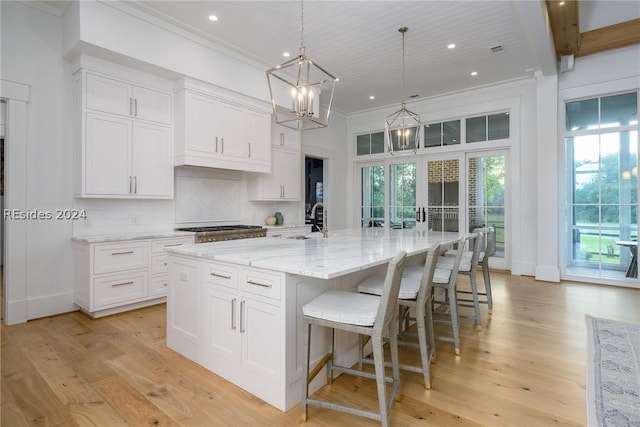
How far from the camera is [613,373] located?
2.26 m

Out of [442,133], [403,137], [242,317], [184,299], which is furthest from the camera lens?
[442,133]

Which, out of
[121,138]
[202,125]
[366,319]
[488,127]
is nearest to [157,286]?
[121,138]

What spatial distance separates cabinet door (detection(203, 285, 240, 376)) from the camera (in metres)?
2.10

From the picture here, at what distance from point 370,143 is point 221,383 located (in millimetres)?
6014

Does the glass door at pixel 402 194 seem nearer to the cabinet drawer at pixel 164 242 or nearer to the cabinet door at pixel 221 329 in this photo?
the cabinet drawer at pixel 164 242

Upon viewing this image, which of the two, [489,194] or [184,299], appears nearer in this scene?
[184,299]

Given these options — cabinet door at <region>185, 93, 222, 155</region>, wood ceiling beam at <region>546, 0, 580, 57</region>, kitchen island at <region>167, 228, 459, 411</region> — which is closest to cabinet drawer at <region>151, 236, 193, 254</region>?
cabinet door at <region>185, 93, 222, 155</region>

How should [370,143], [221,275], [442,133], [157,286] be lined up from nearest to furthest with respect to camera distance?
[221,275] → [157,286] → [442,133] → [370,143]

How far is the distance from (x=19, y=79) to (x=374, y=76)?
4.35 meters

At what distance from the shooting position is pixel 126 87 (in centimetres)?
376

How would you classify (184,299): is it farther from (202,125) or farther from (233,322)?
(202,125)

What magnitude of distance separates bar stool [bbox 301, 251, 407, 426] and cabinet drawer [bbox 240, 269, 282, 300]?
0.20 m

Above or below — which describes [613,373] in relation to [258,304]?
below

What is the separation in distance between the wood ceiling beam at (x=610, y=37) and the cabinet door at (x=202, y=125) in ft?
16.7
